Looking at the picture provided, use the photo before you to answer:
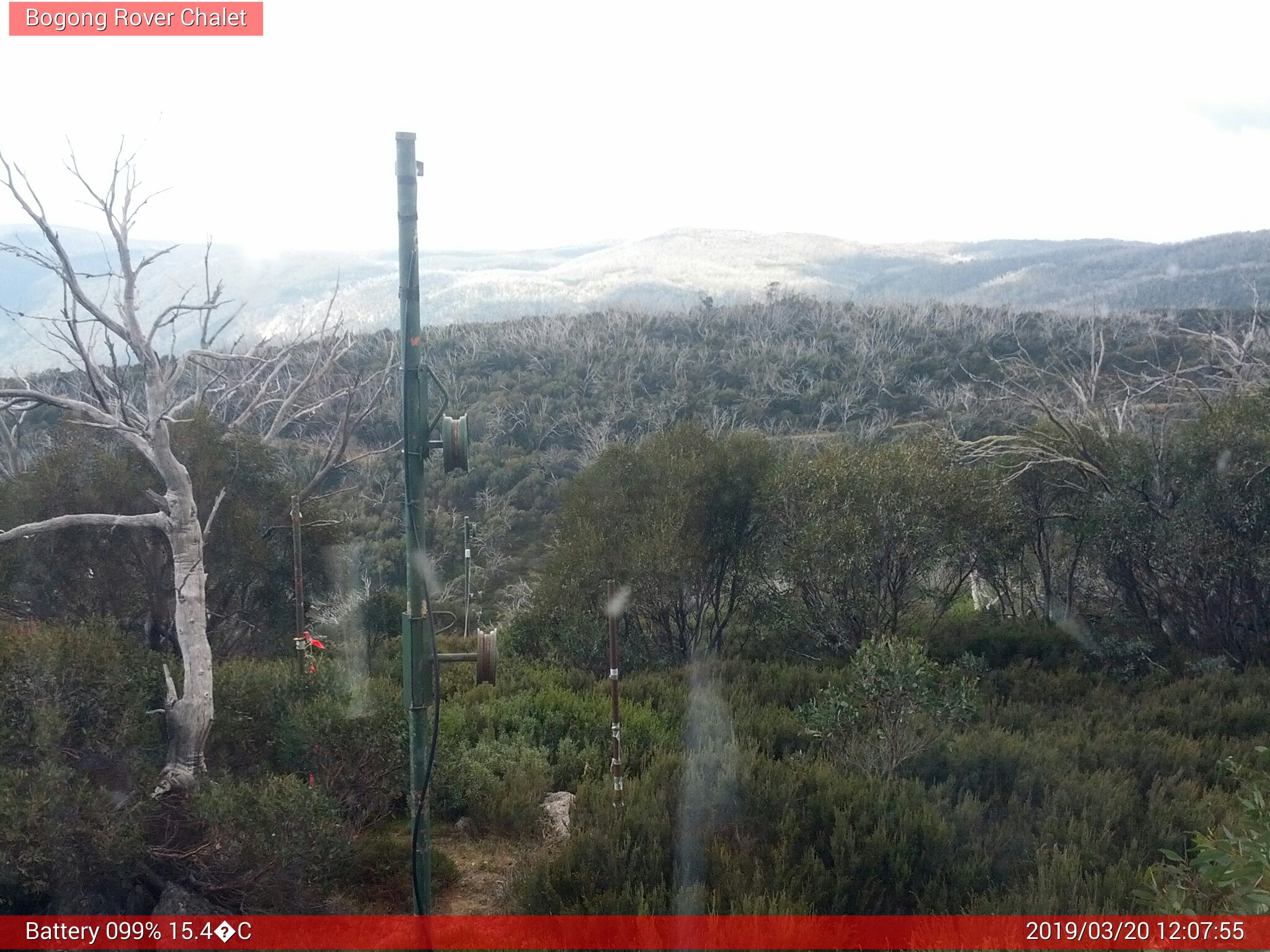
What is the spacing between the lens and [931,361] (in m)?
38.6

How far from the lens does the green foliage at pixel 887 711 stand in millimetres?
7688

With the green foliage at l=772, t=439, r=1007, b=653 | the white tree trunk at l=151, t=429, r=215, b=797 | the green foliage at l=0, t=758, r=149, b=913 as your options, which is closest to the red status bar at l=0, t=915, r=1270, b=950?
the green foliage at l=0, t=758, r=149, b=913

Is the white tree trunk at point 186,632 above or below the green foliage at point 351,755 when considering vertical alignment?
above

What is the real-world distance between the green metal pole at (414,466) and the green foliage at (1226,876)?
340 cm

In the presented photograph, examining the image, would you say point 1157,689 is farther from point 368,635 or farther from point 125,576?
point 125,576

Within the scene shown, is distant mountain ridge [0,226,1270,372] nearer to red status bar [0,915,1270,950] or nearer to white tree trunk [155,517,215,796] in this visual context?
white tree trunk [155,517,215,796]

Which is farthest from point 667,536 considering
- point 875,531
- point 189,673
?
point 189,673

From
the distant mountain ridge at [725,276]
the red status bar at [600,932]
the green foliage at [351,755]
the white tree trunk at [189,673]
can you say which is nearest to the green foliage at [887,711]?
the red status bar at [600,932]

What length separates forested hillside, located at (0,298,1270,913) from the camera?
18.5 ft

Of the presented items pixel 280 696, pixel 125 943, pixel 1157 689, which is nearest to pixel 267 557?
pixel 280 696

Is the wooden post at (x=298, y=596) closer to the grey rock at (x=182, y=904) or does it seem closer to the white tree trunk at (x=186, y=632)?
the white tree trunk at (x=186, y=632)

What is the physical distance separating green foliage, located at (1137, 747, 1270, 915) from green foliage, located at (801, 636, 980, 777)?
2493 millimetres

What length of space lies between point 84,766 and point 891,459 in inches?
408

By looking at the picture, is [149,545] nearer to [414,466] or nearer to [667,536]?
[667,536]
